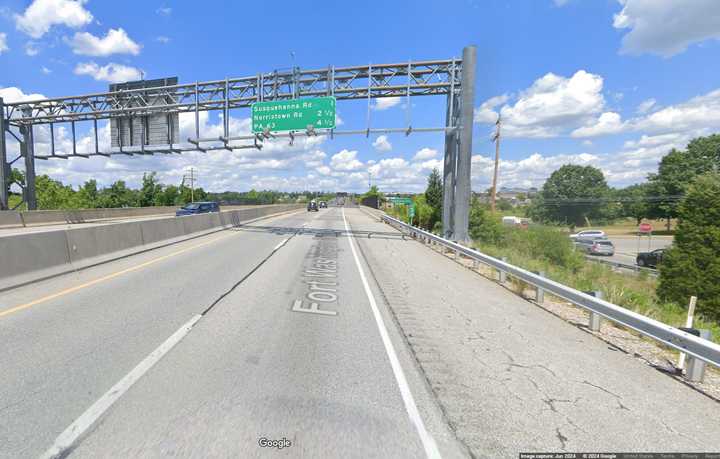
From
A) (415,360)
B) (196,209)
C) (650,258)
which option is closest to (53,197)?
(196,209)

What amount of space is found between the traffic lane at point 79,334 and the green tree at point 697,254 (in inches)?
691

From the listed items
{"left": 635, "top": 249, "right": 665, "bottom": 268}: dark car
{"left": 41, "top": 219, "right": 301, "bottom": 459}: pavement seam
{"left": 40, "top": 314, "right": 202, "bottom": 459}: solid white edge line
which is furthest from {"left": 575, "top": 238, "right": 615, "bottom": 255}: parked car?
{"left": 40, "top": 314, "right": 202, "bottom": 459}: solid white edge line

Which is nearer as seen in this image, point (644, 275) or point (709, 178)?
point (709, 178)

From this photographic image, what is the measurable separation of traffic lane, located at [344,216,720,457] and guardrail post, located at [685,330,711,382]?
27 centimetres

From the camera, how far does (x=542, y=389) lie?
3688mm

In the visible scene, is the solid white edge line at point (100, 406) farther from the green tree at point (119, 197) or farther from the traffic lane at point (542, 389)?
the green tree at point (119, 197)

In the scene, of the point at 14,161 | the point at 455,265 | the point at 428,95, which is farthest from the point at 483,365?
the point at 14,161

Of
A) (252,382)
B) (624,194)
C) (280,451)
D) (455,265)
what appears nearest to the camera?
(280,451)

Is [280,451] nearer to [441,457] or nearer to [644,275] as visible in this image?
[441,457]

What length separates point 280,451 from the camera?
8.63 feet

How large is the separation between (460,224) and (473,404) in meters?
13.3

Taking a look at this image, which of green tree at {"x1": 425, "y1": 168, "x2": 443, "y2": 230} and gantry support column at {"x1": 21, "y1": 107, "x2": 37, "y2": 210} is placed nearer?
gantry support column at {"x1": 21, "y1": 107, "x2": 37, "y2": 210}

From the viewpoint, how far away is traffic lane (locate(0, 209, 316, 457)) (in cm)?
304

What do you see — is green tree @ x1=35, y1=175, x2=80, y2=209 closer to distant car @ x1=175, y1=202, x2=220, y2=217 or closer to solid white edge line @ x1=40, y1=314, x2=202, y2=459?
distant car @ x1=175, y1=202, x2=220, y2=217
